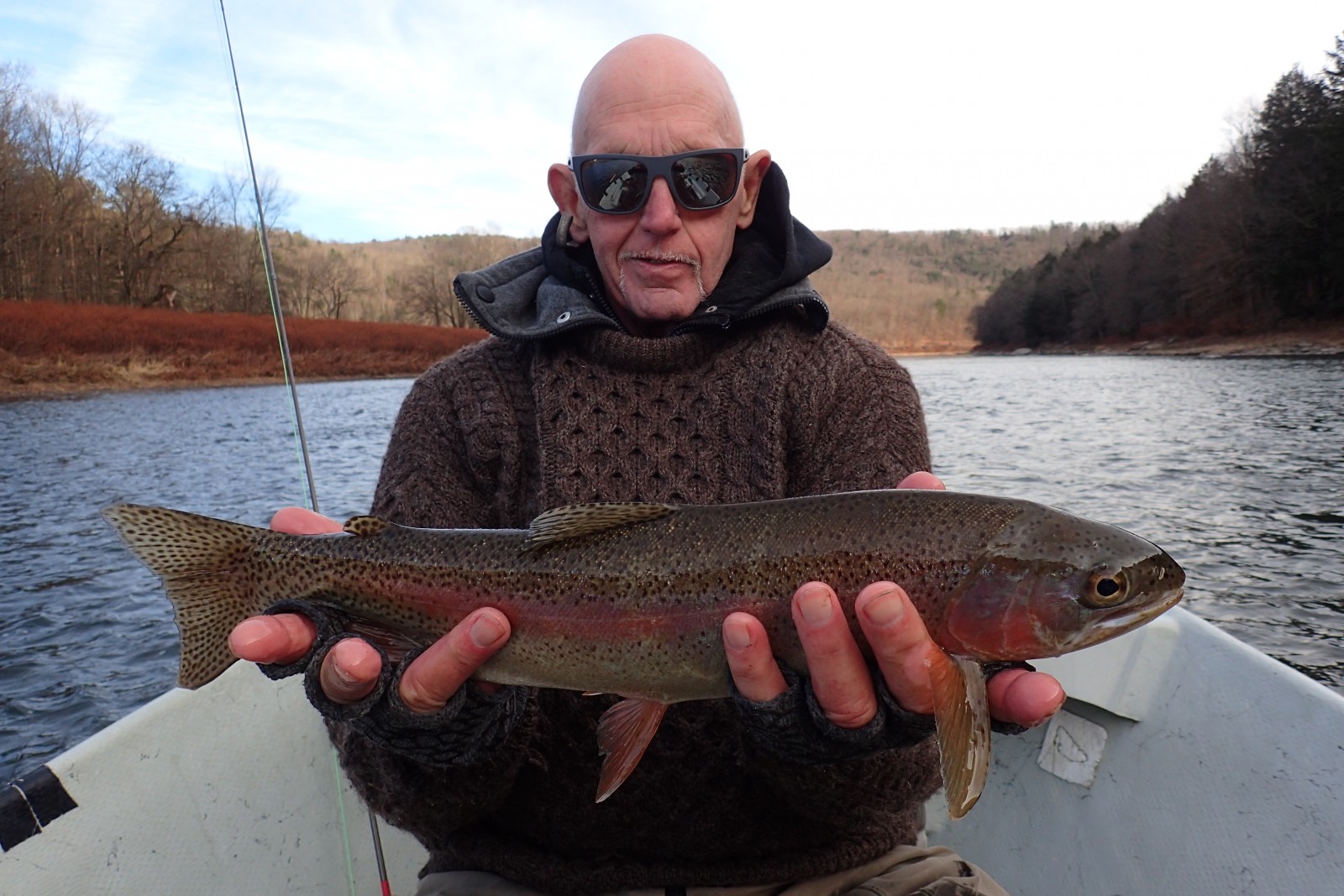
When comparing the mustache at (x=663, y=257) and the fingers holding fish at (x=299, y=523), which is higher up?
the mustache at (x=663, y=257)

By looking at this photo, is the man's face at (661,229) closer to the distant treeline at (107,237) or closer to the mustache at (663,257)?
the mustache at (663,257)

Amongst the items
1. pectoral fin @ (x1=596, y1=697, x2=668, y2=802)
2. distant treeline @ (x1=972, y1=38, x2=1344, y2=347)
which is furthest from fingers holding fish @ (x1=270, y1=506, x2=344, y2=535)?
distant treeline @ (x1=972, y1=38, x2=1344, y2=347)

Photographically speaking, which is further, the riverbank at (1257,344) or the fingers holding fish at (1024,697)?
the riverbank at (1257,344)

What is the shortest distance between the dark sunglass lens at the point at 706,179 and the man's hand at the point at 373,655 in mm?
1465

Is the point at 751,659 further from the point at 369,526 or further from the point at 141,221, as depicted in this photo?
the point at 141,221

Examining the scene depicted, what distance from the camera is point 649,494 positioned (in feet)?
8.95

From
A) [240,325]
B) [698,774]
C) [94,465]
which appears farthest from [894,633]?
[240,325]

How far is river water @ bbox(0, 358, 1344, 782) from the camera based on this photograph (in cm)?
803

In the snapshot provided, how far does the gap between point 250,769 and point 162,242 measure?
56669 millimetres

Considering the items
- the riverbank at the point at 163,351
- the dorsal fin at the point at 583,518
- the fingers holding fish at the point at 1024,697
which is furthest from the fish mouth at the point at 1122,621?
the riverbank at the point at 163,351

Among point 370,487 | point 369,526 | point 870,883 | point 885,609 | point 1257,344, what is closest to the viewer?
point 885,609

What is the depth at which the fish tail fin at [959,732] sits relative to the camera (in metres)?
1.90

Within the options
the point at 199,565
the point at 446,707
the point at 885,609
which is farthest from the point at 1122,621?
the point at 199,565

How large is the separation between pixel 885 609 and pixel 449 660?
3.33 feet
